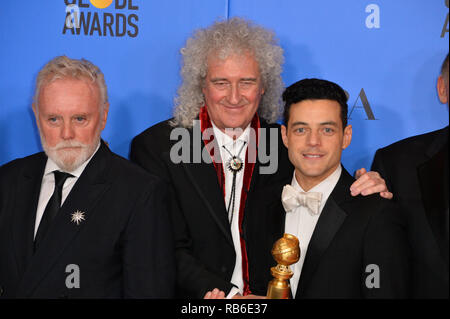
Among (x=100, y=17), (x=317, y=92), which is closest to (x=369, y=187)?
(x=317, y=92)

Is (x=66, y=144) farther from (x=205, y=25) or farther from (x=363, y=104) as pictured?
(x=363, y=104)

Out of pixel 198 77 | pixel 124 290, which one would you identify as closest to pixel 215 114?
pixel 198 77

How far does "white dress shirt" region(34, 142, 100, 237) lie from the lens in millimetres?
2328

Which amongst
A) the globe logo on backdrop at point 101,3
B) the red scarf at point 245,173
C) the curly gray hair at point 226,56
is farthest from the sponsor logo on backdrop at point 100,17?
the red scarf at point 245,173

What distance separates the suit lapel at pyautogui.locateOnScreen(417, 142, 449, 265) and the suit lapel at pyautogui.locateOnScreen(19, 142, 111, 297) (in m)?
1.31

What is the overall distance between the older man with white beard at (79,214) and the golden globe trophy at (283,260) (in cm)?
46

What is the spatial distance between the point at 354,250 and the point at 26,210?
4.50ft

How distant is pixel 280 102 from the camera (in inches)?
119

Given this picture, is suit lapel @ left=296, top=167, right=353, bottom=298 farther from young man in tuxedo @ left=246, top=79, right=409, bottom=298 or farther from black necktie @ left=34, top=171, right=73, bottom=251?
black necktie @ left=34, top=171, right=73, bottom=251

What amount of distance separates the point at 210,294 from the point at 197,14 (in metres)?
1.61

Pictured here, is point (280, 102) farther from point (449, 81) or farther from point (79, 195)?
point (79, 195)

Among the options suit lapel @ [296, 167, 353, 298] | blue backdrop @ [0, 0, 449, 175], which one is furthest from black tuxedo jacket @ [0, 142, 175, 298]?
blue backdrop @ [0, 0, 449, 175]

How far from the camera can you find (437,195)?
2.09 metres

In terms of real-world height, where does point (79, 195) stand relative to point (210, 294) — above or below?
above
